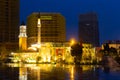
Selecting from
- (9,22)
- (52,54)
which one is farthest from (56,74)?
(9,22)

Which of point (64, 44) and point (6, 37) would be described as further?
point (6, 37)

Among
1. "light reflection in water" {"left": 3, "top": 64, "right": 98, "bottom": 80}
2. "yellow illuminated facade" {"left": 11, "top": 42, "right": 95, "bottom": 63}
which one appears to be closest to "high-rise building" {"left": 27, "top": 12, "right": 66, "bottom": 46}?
"yellow illuminated facade" {"left": 11, "top": 42, "right": 95, "bottom": 63}

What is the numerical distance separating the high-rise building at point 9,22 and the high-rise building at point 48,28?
7.68 metres

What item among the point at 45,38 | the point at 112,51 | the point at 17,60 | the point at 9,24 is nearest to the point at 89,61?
the point at 112,51

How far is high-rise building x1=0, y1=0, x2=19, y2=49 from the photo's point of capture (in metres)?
167

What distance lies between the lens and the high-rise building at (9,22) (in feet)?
549

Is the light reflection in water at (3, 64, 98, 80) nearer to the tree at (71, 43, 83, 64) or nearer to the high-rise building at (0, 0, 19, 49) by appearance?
the tree at (71, 43, 83, 64)

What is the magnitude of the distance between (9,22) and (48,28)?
19638 millimetres

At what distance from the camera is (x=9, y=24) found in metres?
171

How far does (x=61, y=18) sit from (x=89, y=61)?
78.2 meters

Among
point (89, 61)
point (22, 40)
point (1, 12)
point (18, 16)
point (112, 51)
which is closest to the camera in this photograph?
point (89, 61)

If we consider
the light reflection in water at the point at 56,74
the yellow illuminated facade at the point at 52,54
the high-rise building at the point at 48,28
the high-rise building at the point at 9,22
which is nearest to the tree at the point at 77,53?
the yellow illuminated facade at the point at 52,54

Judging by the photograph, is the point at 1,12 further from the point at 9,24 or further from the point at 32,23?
the point at 32,23

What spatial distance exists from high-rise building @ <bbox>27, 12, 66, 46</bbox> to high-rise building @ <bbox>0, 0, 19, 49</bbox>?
25.2ft
